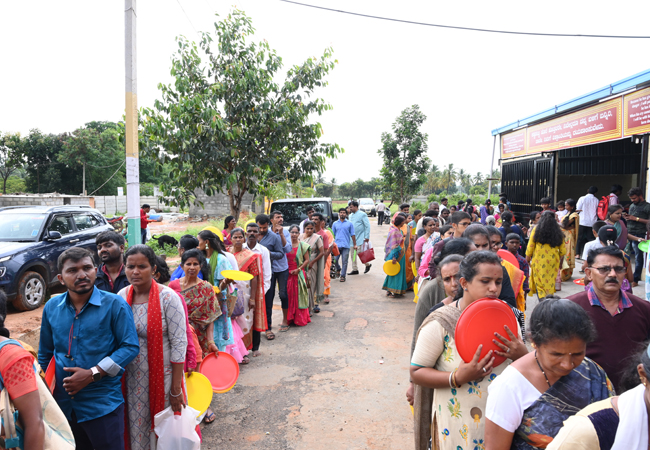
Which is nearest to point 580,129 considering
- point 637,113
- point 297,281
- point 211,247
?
point 637,113

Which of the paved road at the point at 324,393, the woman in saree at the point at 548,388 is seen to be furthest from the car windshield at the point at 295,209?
the woman in saree at the point at 548,388

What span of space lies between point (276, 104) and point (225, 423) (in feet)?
21.2

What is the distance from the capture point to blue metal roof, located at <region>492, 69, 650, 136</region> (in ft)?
28.0

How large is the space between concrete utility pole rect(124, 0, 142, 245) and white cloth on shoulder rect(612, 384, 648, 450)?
5.64 m

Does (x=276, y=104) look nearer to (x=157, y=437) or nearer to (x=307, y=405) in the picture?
(x=307, y=405)

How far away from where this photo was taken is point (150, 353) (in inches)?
103

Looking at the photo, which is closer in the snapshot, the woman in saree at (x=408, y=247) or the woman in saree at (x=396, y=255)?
the woman in saree at (x=396, y=255)

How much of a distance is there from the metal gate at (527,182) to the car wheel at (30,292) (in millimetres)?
13466

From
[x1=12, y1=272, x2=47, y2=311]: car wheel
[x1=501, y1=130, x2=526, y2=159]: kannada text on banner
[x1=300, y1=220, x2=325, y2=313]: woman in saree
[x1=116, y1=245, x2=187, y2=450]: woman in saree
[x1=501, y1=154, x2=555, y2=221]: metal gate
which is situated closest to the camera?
[x1=116, y1=245, x2=187, y2=450]: woman in saree

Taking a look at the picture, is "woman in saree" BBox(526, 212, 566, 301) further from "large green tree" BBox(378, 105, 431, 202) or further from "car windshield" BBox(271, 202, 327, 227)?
"large green tree" BBox(378, 105, 431, 202)

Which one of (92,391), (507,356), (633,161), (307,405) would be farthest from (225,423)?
(633,161)

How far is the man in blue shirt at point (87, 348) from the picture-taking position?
7.56 ft

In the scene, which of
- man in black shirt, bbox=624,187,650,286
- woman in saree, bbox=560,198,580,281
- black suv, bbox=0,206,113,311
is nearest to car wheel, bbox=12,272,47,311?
black suv, bbox=0,206,113,311

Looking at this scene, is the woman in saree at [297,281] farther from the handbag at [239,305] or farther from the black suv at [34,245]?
the black suv at [34,245]
